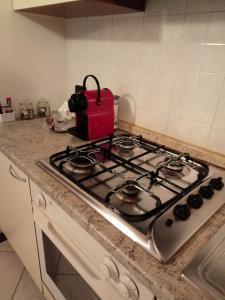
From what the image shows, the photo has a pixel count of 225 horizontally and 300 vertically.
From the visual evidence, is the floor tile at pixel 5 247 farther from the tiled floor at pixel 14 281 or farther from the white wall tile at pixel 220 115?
the white wall tile at pixel 220 115

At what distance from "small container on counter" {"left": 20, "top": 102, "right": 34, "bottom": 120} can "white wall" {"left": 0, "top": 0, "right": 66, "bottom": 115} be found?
1.9 inches

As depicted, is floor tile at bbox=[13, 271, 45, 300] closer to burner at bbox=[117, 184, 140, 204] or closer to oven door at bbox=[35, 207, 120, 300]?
oven door at bbox=[35, 207, 120, 300]

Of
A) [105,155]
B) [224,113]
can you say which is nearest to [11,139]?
[105,155]

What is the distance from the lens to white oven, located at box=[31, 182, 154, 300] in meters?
0.57

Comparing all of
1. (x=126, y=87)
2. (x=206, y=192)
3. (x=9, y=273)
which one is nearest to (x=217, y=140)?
(x=206, y=192)

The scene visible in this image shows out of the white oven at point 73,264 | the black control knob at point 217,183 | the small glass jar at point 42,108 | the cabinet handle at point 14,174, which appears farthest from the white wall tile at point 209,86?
the small glass jar at point 42,108

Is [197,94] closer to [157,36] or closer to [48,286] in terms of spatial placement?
[157,36]

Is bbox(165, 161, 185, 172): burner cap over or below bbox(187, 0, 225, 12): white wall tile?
below

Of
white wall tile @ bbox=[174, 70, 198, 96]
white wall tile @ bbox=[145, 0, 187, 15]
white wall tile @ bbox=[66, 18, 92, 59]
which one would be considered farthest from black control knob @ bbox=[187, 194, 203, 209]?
white wall tile @ bbox=[66, 18, 92, 59]

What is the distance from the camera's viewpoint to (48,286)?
3.43ft

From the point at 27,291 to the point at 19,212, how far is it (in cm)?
55

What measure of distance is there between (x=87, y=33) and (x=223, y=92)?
903 millimetres

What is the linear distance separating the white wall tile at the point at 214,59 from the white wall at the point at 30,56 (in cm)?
100

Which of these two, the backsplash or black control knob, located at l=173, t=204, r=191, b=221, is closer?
black control knob, located at l=173, t=204, r=191, b=221
